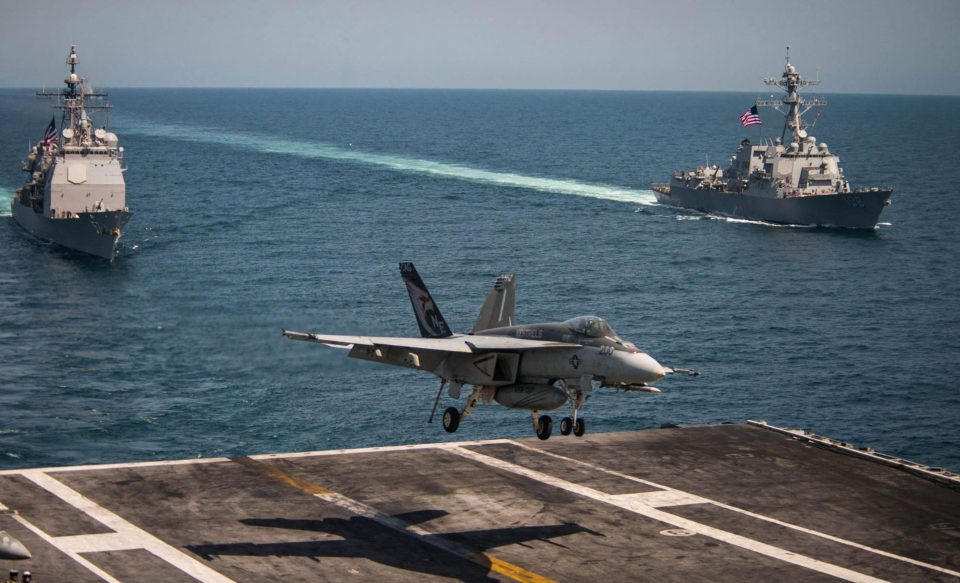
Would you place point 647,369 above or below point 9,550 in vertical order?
above

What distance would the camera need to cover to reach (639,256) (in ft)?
428

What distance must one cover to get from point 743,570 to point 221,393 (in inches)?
1846

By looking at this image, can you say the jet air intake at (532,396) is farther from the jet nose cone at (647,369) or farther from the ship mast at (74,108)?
the ship mast at (74,108)

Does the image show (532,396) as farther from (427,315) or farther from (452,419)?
(427,315)

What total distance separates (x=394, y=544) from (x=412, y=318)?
5114 centimetres

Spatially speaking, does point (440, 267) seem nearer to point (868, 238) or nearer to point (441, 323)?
point (868, 238)

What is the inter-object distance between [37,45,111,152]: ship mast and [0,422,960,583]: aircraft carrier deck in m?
89.8

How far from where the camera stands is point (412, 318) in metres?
97.9

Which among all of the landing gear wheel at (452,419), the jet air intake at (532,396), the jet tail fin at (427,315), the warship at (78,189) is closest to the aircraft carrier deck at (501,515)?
the landing gear wheel at (452,419)

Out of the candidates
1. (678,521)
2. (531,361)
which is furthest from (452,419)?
(678,521)

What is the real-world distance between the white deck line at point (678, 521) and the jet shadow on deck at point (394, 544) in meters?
4.20

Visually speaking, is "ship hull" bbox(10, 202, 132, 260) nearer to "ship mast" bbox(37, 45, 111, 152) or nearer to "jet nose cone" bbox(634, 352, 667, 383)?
"ship mast" bbox(37, 45, 111, 152)

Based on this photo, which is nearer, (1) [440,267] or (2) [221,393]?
(2) [221,393]

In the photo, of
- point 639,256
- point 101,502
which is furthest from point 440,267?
point 101,502
